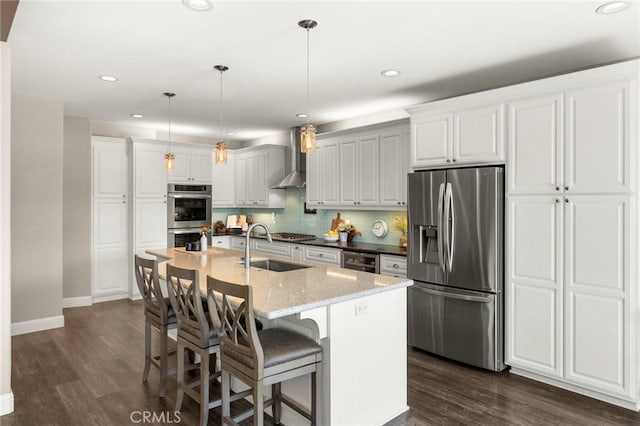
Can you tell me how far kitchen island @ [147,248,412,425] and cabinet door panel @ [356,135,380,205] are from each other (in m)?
2.17

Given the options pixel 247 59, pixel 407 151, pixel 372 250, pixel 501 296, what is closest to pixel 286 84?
pixel 247 59

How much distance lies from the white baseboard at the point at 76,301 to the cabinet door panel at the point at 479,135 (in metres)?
5.24

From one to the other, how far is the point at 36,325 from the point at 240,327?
3.89 m

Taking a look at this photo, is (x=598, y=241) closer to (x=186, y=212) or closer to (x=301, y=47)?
(x=301, y=47)

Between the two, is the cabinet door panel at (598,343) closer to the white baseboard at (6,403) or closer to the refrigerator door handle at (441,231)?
the refrigerator door handle at (441,231)

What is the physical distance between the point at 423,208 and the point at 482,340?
1268mm

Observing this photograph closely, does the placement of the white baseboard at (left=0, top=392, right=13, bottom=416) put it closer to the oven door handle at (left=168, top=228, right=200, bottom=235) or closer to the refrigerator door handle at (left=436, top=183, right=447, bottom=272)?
the refrigerator door handle at (left=436, top=183, right=447, bottom=272)

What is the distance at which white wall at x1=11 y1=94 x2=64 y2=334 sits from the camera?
14.7 ft

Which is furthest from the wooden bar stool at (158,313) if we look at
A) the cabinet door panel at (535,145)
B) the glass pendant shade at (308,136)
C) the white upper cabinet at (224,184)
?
the white upper cabinet at (224,184)

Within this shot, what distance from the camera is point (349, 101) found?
470 cm

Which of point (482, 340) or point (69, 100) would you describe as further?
point (69, 100)

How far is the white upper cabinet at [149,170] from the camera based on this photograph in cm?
598

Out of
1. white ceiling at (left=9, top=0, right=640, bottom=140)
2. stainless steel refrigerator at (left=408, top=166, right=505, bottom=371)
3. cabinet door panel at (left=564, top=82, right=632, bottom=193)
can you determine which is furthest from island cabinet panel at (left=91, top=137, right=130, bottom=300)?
cabinet door panel at (left=564, top=82, right=632, bottom=193)

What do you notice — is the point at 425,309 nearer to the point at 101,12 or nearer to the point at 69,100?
the point at 101,12
